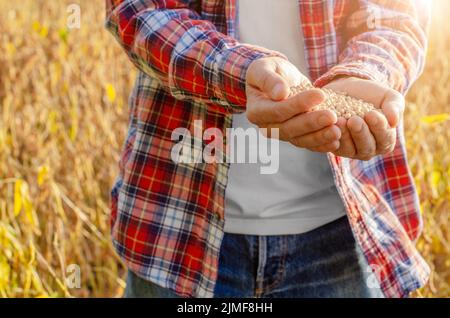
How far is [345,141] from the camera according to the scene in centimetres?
94

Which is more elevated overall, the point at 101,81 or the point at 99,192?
the point at 101,81

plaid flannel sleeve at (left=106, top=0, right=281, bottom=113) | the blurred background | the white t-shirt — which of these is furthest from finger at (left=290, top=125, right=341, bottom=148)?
the blurred background

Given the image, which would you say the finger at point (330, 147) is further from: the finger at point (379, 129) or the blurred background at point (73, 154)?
the blurred background at point (73, 154)

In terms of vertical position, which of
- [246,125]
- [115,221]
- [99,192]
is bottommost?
[99,192]

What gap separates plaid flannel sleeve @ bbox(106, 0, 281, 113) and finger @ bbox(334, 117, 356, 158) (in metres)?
0.14

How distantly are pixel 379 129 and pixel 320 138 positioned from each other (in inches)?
3.2

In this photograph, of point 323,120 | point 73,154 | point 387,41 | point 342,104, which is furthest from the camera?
point 73,154

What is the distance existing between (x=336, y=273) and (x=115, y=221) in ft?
1.28

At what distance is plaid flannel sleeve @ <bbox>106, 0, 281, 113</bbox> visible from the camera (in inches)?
39.8

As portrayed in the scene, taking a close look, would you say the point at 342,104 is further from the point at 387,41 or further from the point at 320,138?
the point at 387,41

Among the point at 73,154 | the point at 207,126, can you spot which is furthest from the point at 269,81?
the point at 73,154

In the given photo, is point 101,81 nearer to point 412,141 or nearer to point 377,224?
point 412,141
